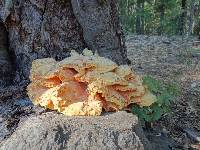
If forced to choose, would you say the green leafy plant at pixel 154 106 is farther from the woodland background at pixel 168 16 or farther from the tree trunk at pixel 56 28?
the woodland background at pixel 168 16

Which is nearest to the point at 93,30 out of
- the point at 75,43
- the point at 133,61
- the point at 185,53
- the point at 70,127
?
the point at 75,43

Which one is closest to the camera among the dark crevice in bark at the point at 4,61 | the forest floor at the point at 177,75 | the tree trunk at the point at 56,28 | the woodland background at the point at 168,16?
the tree trunk at the point at 56,28

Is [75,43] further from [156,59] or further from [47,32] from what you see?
[156,59]

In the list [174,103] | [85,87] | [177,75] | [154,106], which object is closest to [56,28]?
[85,87]

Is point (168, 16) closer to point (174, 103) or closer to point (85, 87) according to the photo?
point (174, 103)

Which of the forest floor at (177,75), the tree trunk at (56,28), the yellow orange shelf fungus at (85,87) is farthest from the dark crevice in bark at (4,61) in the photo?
the forest floor at (177,75)

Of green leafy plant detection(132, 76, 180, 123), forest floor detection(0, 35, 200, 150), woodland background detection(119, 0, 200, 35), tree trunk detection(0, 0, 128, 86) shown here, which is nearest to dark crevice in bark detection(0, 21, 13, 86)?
tree trunk detection(0, 0, 128, 86)
